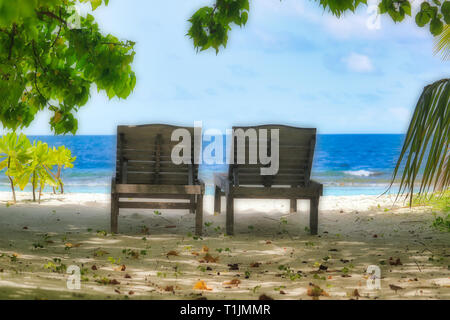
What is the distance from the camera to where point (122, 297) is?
2877 mm

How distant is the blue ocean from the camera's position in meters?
19.5

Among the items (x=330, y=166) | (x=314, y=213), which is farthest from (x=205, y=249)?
(x=330, y=166)

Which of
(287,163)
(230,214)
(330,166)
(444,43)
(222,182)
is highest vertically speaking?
(444,43)

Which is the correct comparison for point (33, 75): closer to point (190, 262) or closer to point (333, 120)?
point (190, 262)

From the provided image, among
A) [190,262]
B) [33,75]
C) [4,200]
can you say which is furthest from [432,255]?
[4,200]

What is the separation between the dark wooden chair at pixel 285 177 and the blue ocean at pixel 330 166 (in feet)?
37.6

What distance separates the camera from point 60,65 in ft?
16.2

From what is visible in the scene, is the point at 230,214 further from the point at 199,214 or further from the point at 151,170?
the point at 151,170

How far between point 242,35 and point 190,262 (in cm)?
5454

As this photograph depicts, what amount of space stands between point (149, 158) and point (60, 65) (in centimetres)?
149

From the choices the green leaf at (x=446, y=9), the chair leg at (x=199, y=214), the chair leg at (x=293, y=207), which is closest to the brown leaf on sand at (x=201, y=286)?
the chair leg at (x=199, y=214)

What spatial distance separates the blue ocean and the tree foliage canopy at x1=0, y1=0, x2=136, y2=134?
12.1m

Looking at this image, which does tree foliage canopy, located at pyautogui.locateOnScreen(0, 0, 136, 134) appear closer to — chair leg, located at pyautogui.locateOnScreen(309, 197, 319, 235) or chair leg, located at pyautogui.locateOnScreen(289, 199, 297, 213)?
chair leg, located at pyautogui.locateOnScreen(309, 197, 319, 235)
